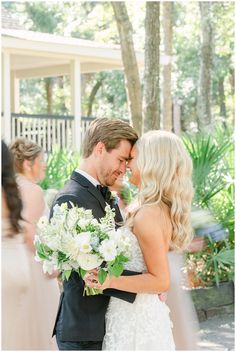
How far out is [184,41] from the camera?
145 feet

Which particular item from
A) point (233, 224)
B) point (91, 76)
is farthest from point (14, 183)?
point (91, 76)

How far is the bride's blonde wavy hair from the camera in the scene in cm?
399

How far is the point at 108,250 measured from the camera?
375cm

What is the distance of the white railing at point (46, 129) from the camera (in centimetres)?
2109

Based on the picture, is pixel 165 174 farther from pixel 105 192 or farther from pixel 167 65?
pixel 167 65

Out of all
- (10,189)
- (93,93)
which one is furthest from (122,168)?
(93,93)

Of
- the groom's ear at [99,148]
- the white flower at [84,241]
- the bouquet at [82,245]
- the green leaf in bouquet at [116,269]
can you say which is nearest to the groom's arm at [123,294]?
the bouquet at [82,245]

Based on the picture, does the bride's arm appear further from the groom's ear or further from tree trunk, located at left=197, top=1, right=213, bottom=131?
tree trunk, located at left=197, top=1, right=213, bottom=131

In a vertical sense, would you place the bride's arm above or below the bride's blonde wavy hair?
below

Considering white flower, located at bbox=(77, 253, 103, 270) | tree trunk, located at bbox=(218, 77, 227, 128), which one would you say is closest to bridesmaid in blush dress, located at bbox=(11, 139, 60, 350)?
white flower, located at bbox=(77, 253, 103, 270)

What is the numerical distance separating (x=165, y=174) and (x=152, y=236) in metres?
0.30

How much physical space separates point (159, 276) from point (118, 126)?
0.90 meters

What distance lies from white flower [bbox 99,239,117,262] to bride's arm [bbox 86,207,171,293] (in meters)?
0.22

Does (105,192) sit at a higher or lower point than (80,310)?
higher
